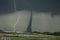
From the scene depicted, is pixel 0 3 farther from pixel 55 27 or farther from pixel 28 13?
pixel 55 27

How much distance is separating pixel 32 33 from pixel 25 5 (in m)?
0.25

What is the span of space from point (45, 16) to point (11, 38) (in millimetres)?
351

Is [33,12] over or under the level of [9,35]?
over

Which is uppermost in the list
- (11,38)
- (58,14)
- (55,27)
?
(58,14)

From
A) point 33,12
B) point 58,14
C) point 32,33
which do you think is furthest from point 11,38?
point 58,14

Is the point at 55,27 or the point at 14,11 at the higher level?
the point at 14,11

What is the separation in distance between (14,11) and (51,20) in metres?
0.33

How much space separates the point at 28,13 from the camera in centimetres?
109

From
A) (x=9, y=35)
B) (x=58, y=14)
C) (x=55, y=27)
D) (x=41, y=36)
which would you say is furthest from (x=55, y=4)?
(x=9, y=35)

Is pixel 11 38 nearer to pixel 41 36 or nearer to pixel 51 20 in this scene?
pixel 41 36

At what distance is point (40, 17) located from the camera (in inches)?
42.4

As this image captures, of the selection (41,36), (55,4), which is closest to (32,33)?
(41,36)

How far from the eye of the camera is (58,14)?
41.8 inches

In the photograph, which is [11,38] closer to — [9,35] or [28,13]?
[9,35]
